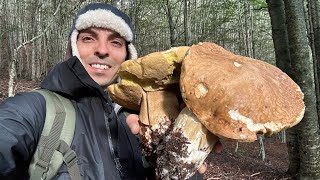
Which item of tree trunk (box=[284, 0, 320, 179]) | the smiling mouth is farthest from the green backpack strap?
tree trunk (box=[284, 0, 320, 179])

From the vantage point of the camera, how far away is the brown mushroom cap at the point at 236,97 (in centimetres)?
146

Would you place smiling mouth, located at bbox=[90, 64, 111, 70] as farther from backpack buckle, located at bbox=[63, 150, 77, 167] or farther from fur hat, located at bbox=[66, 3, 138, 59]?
backpack buckle, located at bbox=[63, 150, 77, 167]

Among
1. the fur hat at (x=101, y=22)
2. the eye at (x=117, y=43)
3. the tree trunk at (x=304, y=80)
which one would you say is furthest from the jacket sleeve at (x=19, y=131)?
the tree trunk at (x=304, y=80)

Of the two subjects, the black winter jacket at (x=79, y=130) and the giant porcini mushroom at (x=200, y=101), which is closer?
the black winter jacket at (x=79, y=130)

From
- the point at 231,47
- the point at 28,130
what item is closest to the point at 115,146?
the point at 28,130

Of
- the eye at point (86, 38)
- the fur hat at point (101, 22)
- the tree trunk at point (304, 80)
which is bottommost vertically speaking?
the tree trunk at point (304, 80)

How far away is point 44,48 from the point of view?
21094 mm

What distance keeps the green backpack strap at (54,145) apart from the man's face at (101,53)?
0.58 m

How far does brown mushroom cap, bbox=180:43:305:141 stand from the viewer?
1462 millimetres

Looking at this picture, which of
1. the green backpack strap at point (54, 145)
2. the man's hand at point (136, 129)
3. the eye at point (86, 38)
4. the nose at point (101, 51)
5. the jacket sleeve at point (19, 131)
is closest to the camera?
the jacket sleeve at point (19, 131)

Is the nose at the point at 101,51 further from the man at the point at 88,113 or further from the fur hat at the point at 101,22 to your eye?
the fur hat at the point at 101,22

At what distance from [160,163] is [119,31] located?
107cm

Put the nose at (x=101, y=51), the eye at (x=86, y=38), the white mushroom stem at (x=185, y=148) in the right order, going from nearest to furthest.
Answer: the white mushroom stem at (x=185, y=148), the nose at (x=101, y=51), the eye at (x=86, y=38)

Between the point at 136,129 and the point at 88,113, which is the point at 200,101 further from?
the point at 88,113
